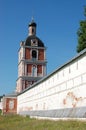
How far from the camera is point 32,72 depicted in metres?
48.8

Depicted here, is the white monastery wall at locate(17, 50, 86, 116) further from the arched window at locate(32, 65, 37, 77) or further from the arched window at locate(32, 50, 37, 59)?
the arched window at locate(32, 50, 37, 59)

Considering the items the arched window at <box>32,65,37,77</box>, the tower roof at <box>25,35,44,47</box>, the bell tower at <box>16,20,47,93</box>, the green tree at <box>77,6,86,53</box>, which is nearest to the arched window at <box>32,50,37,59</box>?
the bell tower at <box>16,20,47,93</box>

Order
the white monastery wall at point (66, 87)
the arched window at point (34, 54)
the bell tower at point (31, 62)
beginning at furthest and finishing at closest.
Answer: the arched window at point (34, 54) → the bell tower at point (31, 62) → the white monastery wall at point (66, 87)

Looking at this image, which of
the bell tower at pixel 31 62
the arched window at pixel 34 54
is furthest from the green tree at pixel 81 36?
the arched window at pixel 34 54

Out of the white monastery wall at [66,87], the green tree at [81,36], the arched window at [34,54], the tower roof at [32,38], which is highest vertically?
the tower roof at [32,38]

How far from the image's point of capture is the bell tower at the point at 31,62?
1896 inches

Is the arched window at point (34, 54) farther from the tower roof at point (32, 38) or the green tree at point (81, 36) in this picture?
the green tree at point (81, 36)

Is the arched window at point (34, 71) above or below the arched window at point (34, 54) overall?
below

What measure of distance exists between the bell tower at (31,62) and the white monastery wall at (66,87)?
92.2ft

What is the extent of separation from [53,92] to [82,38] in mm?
7786

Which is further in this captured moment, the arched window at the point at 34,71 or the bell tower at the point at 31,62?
the arched window at the point at 34,71

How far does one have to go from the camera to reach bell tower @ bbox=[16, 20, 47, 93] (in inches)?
1896

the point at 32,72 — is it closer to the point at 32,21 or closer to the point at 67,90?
the point at 32,21

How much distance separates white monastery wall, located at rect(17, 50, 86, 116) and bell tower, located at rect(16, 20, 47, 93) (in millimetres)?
28109
